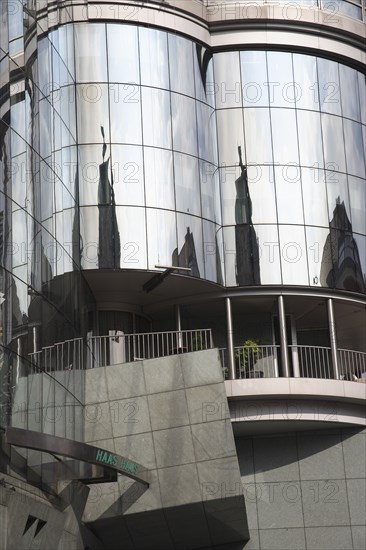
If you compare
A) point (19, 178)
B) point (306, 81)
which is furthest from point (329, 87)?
point (19, 178)

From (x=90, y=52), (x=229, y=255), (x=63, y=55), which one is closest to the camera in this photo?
(x=63, y=55)

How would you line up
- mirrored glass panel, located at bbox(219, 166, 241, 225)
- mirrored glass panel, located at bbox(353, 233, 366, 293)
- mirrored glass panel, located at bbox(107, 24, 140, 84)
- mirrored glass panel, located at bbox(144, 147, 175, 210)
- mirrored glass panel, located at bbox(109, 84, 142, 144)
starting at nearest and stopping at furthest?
mirrored glass panel, located at bbox(144, 147, 175, 210), mirrored glass panel, located at bbox(109, 84, 142, 144), mirrored glass panel, located at bbox(107, 24, 140, 84), mirrored glass panel, located at bbox(219, 166, 241, 225), mirrored glass panel, located at bbox(353, 233, 366, 293)

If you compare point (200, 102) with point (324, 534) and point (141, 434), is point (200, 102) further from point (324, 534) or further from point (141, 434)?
point (324, 534)

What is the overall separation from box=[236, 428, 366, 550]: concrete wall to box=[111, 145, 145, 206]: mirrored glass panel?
8.55 metres

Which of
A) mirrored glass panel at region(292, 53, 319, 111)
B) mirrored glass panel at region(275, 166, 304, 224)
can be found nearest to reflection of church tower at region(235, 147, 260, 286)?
mirrored glass panel at region(275, 166, 304, 224)

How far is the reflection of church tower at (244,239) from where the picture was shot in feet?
122

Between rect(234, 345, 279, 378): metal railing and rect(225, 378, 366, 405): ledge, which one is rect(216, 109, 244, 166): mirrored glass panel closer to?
rect(234, 345, 279, 378): metal railing

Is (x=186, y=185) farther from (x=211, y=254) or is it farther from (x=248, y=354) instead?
(x=248, y=354)

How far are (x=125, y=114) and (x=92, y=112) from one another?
986 millimetres

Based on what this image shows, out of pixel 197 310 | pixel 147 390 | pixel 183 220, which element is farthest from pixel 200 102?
pixel 147 390

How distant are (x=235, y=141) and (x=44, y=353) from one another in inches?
454

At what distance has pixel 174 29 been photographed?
123 ft

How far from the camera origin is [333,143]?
3866 cm

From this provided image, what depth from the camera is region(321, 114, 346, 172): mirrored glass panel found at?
126ft
